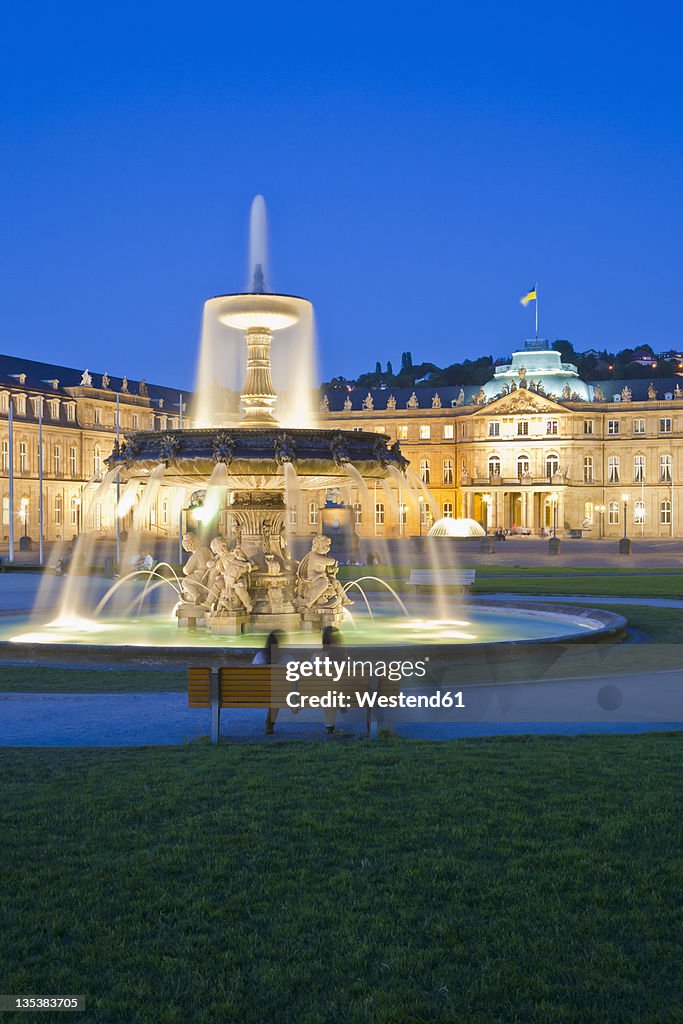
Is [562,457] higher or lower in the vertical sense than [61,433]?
lower

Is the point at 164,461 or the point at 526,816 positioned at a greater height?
the point at 164,461

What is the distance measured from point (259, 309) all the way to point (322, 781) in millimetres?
12570

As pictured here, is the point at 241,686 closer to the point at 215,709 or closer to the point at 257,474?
the point at 215,709

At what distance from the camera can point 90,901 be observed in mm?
6125

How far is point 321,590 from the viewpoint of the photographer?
20.0 metres

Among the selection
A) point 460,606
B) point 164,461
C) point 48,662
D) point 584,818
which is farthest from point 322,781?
point 460,606

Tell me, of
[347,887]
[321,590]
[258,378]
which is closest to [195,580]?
[321,590]

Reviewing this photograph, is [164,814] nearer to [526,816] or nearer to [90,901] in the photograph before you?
[90,901]

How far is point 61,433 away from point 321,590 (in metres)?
77.6

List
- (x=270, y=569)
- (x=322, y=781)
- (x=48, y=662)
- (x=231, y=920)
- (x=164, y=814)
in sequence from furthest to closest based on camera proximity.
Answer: (x=270, y=569)
(x=48, y=662)
(x=322, y=781)
(x=164, y=814)
(x=231, y=920)

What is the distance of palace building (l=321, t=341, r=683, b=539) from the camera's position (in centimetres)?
11075

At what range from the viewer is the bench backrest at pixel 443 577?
3097 centimetres

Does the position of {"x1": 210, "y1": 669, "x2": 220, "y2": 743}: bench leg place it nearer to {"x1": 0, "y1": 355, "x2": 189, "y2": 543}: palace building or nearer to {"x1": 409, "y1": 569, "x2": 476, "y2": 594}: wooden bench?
{"x1": 409, "y1": 569, "x2": 476, "y2": 594}: wooden bench

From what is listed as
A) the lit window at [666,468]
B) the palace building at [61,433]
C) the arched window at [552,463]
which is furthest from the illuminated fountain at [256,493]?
the lit window at [666,468]
